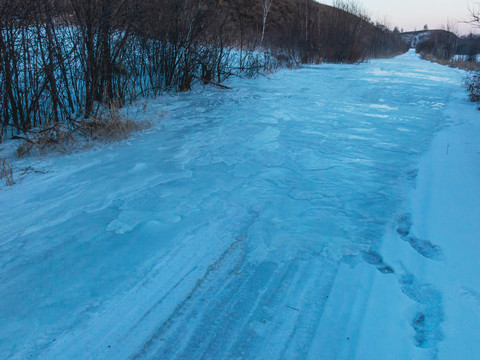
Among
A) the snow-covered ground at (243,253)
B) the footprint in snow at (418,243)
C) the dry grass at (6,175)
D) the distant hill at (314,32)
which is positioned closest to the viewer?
the snow-covered ground at (243,253)

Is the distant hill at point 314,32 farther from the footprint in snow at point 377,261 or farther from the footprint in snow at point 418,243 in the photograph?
the footprint in snow at point 377,261

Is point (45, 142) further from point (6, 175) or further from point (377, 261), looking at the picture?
point (377, 261)

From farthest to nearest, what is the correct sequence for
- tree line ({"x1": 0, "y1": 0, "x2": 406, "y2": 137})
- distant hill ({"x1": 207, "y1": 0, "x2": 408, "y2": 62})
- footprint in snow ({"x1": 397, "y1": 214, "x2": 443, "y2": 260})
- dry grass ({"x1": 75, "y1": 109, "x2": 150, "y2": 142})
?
distant hill ({"x1": 207, "y1": 0, "x2": 408, "y2": 62}) < dry grass ({"x1": 75, "y1": 109, "x2": 150, "y2": 142}) < tree line ({"x1": 0, "y1": 0, "x2": 406, "y2": 137}) < footprint in snow ({"x1": 397, "y1": 214, "x2": 443, "y2": 260})

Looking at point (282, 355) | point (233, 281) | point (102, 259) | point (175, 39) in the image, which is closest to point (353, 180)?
point (233, 281)

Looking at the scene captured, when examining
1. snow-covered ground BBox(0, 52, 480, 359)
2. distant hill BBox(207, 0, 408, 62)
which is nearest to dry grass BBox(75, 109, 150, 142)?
snow-covered ground BBox(0, 52, 480, 359)

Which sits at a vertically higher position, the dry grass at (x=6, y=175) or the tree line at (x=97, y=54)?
the tree line at (x=97, y=54)

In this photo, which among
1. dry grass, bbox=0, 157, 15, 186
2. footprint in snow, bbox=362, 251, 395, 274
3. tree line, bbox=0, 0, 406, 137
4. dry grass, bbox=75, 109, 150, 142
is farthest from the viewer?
dry grass, bbox=75, 109, 150, 142

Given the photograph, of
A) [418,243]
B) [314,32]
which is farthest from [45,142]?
[314,32]

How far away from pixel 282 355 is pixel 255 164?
7.78ft

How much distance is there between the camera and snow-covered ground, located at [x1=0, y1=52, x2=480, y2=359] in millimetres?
1470

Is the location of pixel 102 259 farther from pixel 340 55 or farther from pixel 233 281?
pixel 340 55

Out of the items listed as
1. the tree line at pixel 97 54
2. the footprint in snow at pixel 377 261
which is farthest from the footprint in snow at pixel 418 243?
the tree line at pixel 97 54

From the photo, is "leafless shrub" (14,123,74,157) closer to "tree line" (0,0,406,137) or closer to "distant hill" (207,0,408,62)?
"tree line" (0,0,406,137)

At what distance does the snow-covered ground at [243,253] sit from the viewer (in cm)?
147
